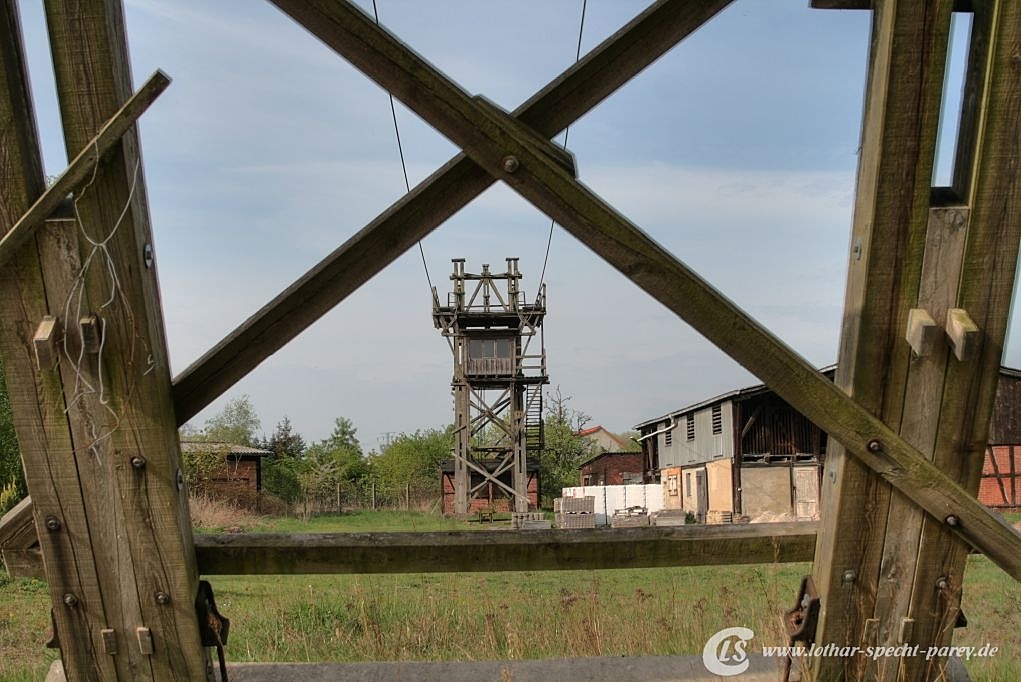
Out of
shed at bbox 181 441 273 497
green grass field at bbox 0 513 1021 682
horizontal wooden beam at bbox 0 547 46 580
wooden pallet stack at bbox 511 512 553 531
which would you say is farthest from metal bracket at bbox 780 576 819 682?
shed at bbox 181 441 273 497

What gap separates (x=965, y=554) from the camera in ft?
9.71

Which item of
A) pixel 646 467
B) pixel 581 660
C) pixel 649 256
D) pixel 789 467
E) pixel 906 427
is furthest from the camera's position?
pixel 646 467

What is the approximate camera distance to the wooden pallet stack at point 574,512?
96.3ft

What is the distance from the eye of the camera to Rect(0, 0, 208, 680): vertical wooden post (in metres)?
2.61

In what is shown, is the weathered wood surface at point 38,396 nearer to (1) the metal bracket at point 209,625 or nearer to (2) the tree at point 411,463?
(1) the metal bracket at point 209,625

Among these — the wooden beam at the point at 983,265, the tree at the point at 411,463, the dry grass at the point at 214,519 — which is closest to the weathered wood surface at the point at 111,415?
the wooden beam at the point at 983,265

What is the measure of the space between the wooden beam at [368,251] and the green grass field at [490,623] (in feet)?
5.93

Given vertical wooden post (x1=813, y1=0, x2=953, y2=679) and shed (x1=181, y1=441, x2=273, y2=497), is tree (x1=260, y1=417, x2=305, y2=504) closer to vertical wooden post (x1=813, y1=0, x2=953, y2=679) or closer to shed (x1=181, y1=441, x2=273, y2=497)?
shed (x1=181, y1=441, x2=273, y2=497)

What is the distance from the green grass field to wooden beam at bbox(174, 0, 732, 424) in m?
1.81

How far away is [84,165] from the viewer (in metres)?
2.57

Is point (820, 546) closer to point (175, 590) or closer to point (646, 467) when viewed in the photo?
point (175, 590)

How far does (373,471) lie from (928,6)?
4892 cm

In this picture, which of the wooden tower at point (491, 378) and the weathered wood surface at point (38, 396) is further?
Answer: the wooden tower at point (491, 378)

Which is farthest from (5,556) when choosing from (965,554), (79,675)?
(965,554)
